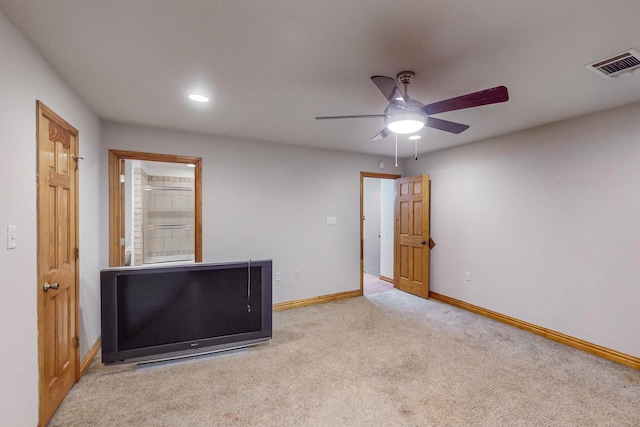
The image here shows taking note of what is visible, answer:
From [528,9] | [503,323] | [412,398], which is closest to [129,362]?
[412,398]

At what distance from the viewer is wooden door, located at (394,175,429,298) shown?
448 cm

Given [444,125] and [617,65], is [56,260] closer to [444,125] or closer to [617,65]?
[444,125]

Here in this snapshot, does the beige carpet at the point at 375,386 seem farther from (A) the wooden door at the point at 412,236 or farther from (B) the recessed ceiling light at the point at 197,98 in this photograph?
(B) the recessed ceiling light at the point at 197,98

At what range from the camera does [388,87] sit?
1.70 m

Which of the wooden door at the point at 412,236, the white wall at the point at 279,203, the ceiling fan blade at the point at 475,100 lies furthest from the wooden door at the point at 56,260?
the wooden door at the point at 412,236

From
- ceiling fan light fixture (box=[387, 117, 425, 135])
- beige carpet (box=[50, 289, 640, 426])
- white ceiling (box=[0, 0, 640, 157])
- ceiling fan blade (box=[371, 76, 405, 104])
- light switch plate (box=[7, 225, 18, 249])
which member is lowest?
beige carpet (box=[50, 289, 640, 426])

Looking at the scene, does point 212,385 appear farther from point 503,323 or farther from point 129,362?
point 503,323

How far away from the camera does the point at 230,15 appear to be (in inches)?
56.0

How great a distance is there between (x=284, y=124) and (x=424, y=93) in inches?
59.2

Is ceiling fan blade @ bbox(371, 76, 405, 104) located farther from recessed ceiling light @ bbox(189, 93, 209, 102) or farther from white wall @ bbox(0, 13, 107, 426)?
white wall @ bbox(0, 13, 107, 426)

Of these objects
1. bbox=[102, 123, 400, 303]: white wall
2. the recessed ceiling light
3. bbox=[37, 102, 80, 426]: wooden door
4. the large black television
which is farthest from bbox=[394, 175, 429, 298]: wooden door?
bbox=[37, 102, 80, 426]: wooden door

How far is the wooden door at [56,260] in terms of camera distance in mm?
1770

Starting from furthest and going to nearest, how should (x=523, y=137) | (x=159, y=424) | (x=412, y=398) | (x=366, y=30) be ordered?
(x=523, y=137), (x=412, y=398), (x=159, y=424), (x=366, y=30)

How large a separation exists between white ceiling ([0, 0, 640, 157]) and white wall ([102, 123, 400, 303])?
32.4 inches
